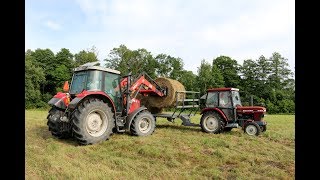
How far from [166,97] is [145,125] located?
2.23 meters

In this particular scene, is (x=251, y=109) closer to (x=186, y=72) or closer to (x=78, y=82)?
(x=78, y=82)

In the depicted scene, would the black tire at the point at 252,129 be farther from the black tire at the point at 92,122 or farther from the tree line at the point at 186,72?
the tree line at the point at 186,72

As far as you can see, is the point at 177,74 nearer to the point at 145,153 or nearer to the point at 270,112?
the point at 270,112

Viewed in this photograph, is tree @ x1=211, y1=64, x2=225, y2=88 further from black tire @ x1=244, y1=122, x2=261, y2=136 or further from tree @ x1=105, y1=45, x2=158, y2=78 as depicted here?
black tire @ x1=244, y1=122, x2=261, y2=136

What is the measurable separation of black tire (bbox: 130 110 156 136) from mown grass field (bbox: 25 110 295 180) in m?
1.12

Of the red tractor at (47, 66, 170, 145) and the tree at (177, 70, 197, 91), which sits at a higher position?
the tree at (177, 70, 197, 91)

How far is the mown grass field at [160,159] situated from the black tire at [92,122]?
10.6 inches

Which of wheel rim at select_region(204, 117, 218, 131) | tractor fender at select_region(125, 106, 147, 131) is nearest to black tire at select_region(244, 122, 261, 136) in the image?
wheel rim at select_region(204, 117, 218, 131)

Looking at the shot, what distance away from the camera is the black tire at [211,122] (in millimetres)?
11539

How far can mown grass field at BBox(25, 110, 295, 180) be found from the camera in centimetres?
576

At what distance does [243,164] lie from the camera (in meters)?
6.57
